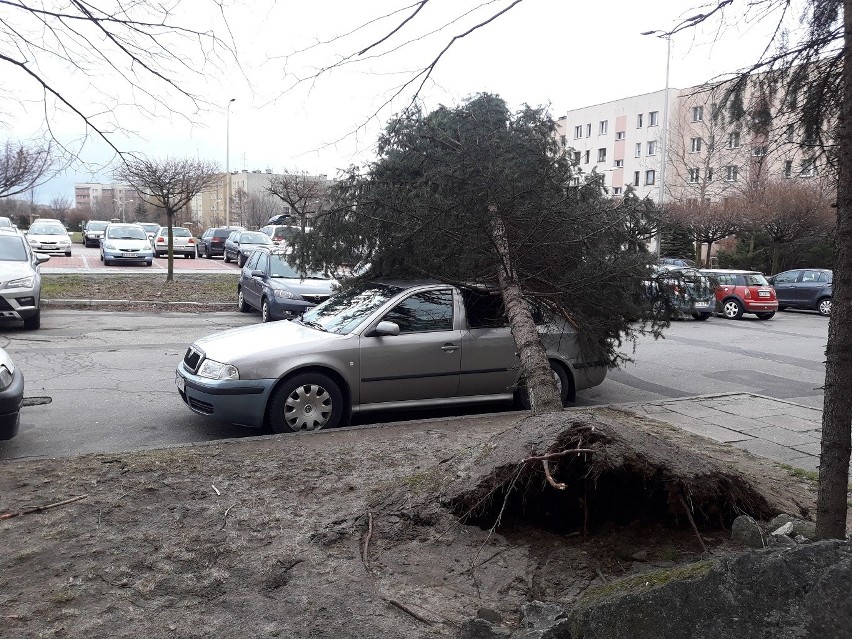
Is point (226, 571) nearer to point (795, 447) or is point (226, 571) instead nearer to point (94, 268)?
point (795, 447)

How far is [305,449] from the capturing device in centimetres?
615

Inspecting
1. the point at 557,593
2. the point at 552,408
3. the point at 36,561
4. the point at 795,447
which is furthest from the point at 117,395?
the point at 795,447

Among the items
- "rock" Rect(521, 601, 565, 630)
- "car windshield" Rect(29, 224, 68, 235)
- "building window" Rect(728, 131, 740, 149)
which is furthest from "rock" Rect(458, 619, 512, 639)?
"car windshield" Rect(29, 224, 68, 235)

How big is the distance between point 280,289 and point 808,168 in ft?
35.1

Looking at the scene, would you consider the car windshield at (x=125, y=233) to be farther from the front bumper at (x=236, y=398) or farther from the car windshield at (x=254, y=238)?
the front bumper at (x=236, y=398)

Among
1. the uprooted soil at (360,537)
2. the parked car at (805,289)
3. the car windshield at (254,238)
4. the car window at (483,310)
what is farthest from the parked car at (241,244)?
the uprooted soil at (360,537)

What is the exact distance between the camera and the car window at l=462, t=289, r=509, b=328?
7.79 meters

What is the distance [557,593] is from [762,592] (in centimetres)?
165

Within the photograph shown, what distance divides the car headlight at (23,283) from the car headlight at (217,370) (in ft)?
24.9

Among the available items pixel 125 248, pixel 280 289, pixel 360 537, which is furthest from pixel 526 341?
pixel 125 248

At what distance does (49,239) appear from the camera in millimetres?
32875

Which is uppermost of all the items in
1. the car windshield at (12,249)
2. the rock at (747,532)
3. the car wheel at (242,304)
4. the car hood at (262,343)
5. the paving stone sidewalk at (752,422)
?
the car windshield at (12,249)

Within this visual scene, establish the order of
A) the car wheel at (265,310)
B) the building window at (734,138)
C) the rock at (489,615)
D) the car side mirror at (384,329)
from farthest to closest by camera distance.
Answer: the car wheel at (265,310) → the car side mirror at (384,329) → the building window at (734,138) → the rock at (489,615)

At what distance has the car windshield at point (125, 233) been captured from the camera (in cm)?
2995
